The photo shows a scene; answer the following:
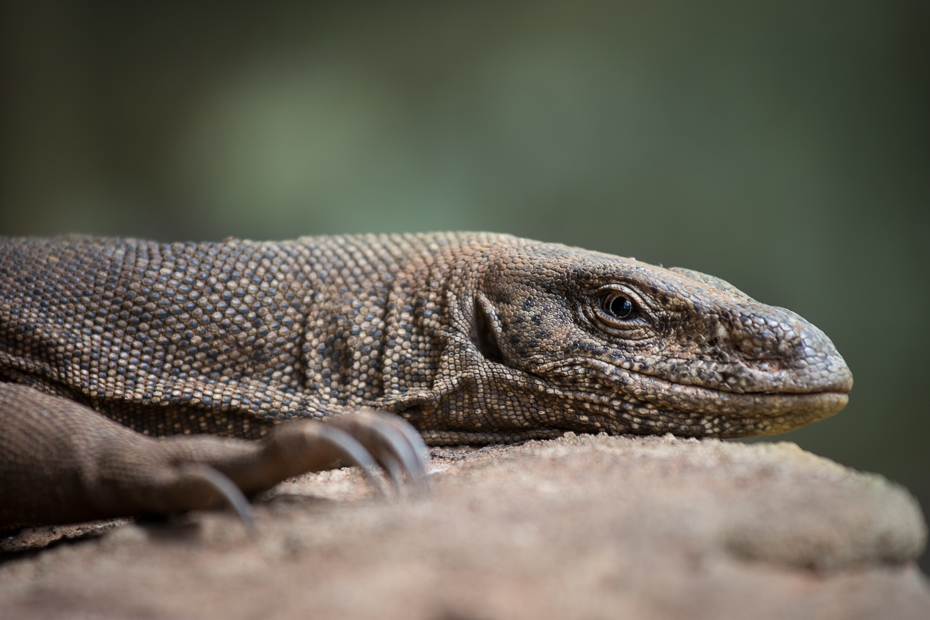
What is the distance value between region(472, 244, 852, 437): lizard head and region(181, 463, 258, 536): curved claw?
65.1 inches

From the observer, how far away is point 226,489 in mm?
2078

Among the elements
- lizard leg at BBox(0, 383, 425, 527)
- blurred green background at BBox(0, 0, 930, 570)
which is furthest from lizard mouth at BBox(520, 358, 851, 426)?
blurred green background at BBox(0, 0, 930, 570)

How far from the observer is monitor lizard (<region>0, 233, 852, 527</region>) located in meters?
3.25

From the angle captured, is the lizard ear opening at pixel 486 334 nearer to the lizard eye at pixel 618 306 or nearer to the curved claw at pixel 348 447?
the lizard eye at pixel 618 306

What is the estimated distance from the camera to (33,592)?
6.17 ft

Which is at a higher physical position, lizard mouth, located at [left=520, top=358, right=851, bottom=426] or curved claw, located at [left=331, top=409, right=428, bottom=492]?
lizard mouth, located at [left=520, top=358, right=851, bottom=426]

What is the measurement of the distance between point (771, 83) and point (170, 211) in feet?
25.5

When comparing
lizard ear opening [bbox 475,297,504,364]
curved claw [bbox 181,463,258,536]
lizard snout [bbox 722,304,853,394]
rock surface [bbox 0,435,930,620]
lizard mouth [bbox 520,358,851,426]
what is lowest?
rock surface [bbox 0,435,930,620]

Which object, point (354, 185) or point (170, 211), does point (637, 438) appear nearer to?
point (354, 185)

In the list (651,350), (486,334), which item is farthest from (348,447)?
(651,350)

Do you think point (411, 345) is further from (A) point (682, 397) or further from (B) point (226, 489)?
(B) point (226, 489)

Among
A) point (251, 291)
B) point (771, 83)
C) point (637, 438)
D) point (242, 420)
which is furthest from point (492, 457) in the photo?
point (771, 83)

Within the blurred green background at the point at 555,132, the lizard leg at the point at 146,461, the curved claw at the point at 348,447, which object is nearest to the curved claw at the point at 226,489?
the lizard leg at the point at 146,461

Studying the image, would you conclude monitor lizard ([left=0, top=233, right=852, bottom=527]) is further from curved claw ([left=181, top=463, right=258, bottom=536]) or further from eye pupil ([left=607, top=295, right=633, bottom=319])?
curved claw ([left=181, top=463, right=258, bottom=536])
